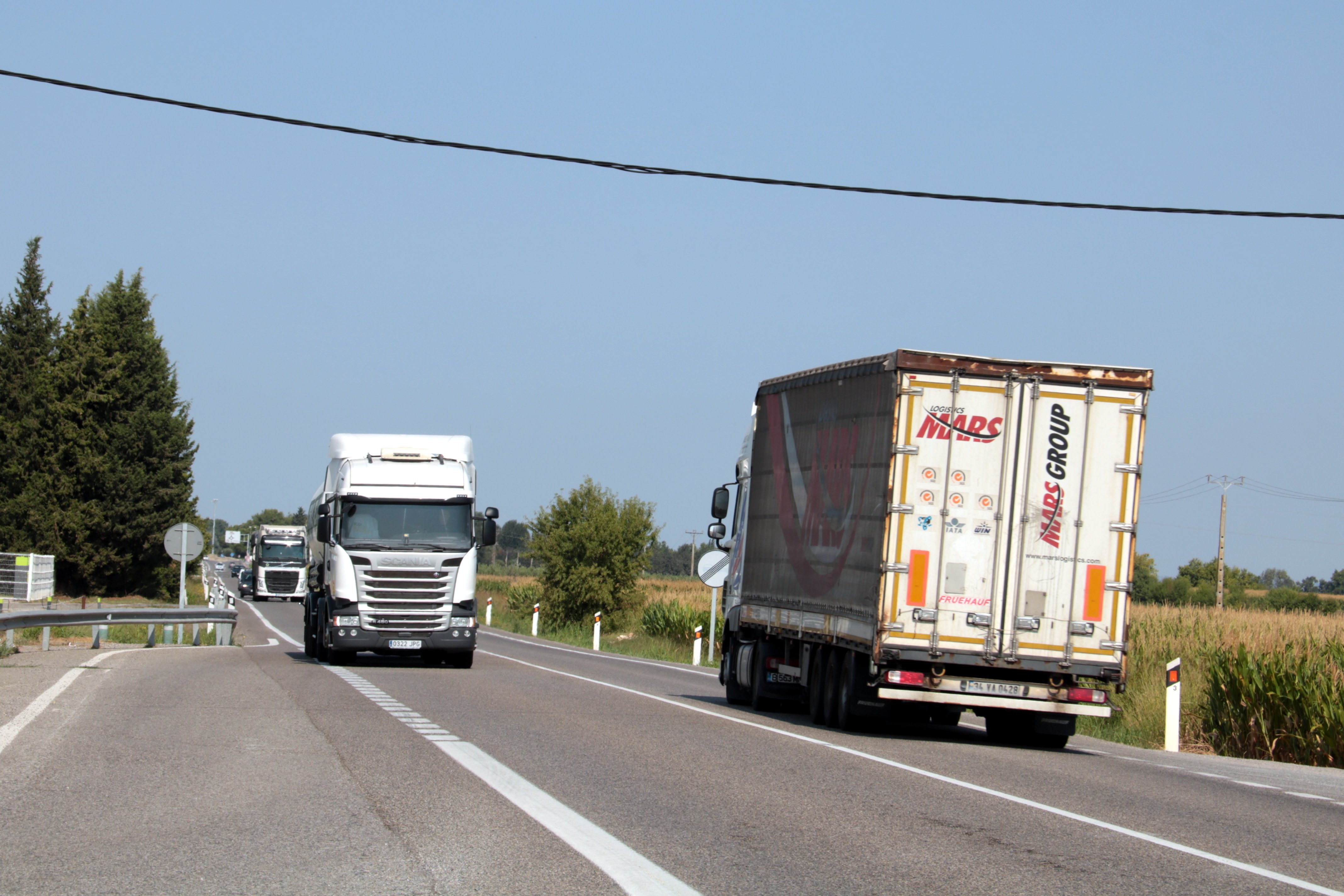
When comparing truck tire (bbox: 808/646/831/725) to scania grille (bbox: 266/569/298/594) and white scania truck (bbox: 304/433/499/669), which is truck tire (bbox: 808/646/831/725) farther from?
scania grille (bbox: 266/569/298/594)

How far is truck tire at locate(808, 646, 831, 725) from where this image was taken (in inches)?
621

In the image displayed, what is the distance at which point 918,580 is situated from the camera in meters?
13.7

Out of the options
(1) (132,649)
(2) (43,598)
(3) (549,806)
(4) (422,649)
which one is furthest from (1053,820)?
(2) (43,598)

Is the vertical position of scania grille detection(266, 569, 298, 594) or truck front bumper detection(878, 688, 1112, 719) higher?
truck front bumper detection(878, 688, 1112, 719)

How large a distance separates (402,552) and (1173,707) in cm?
1145

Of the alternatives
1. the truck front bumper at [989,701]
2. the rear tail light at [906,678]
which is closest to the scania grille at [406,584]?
the truck front bumper at [989,701]

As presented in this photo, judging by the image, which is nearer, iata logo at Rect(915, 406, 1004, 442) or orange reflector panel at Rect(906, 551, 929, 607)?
orange reflector panel at Rect(906, 551, 929, 607)

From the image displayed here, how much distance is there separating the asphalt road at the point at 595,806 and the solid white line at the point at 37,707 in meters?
0.12

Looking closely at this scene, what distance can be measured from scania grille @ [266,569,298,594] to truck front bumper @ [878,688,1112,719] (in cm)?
5724

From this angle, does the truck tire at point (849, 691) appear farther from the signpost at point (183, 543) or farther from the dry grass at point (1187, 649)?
the signpost at point (183, 543)

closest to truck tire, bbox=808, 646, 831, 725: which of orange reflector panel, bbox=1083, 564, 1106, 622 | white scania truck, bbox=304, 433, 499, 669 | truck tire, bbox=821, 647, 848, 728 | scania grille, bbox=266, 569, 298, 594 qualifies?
truck tire, bbox=821, 647, 848, 728

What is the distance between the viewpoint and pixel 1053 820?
884cm

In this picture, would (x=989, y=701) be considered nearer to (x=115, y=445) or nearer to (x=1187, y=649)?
(x=1187, y=649)

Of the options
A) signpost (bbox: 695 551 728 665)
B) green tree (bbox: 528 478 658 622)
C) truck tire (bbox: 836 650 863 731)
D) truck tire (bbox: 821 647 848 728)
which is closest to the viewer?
truck tire (bbox: 836 650 863 731)
